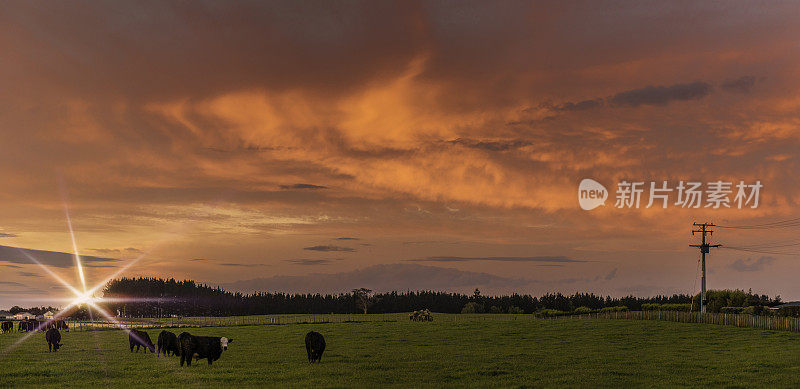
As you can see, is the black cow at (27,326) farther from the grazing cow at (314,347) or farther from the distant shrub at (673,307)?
the distant shrub at (673,307)

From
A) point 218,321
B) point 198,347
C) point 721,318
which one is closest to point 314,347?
point 198,347

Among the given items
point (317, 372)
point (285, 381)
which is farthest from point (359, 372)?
point (285, 381)

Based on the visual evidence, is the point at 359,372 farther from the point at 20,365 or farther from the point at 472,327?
the point at 472,327

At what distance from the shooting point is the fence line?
6925 cm

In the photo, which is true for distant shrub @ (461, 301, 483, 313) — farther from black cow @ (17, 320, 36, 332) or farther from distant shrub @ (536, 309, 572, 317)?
black cow @ (17, 320, 36, 332)

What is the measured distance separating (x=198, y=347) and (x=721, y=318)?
70775 mm

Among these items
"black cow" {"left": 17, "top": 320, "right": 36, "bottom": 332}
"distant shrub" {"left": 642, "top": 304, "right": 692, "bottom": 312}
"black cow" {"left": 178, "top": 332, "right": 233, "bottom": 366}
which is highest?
"black cow" {"left": 178, "top": 332, "right": 233, "bottom": 366}

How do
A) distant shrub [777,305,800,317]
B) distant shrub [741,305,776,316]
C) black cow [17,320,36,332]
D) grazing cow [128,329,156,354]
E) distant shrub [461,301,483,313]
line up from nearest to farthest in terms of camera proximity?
grazing cow [128,329,156,354] → black cow [17,320,36,332] → distant shrub [777,305,800,317] → distant shrub [741,305,776,316] → distant shrub [461,301,483,313]

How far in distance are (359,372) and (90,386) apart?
469 inches

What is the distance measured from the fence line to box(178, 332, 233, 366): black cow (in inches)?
2492

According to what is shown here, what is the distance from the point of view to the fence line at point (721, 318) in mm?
69250

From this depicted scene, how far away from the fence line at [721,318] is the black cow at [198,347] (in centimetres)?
6330

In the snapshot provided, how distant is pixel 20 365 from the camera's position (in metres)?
34.7

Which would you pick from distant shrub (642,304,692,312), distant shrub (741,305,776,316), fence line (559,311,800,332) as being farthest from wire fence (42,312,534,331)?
distant shrub (741,305,776,316)
